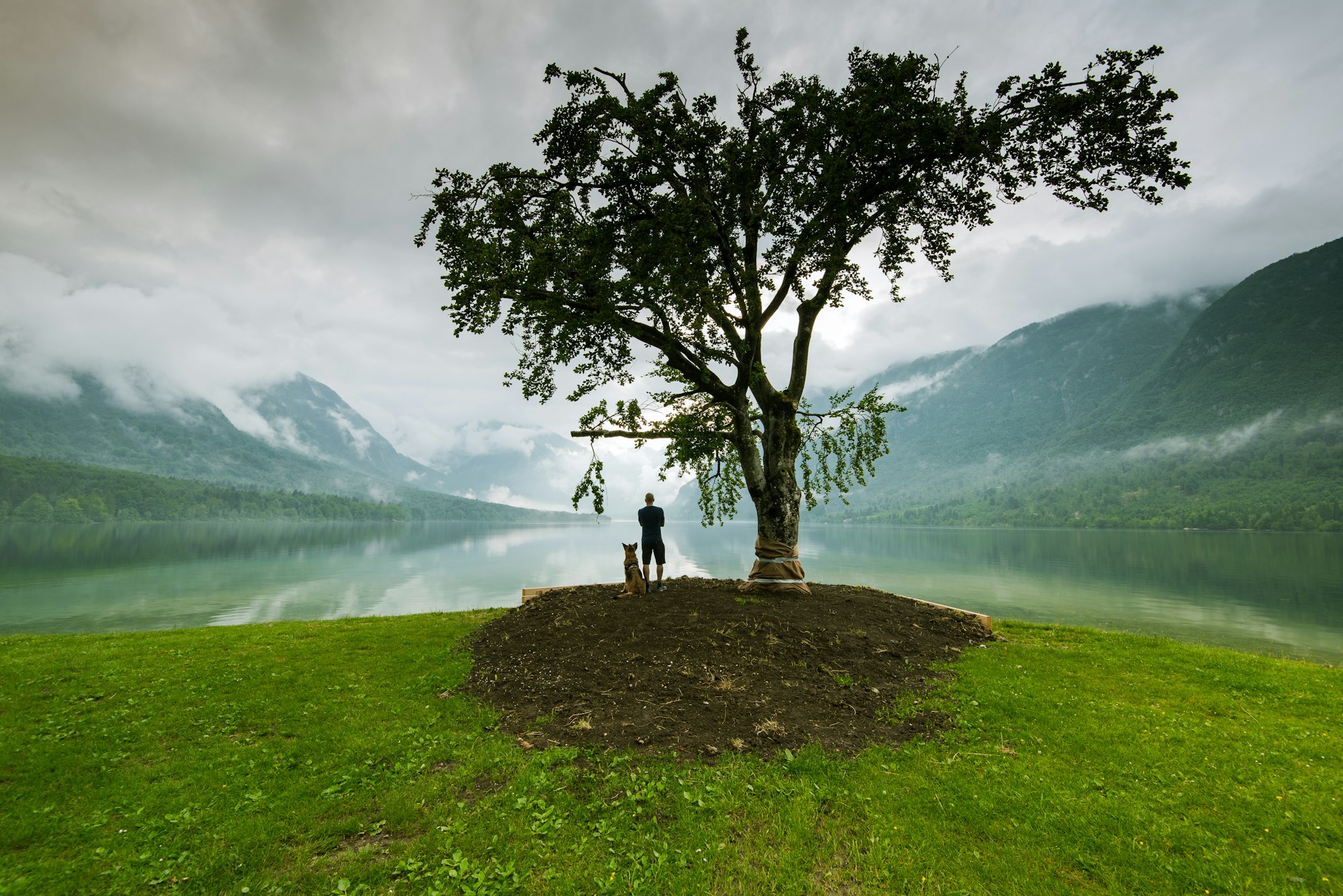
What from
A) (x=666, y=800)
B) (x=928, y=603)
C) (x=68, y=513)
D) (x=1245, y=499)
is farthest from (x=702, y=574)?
(x=68, y=513)

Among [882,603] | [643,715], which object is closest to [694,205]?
[643,715]

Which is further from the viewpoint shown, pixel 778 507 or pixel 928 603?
pixel 928 603

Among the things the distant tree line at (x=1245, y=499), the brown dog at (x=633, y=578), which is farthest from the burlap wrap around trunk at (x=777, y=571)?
the distant tree line at (x=1245, y=499)

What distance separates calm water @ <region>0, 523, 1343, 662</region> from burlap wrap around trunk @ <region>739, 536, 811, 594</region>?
7.03ft

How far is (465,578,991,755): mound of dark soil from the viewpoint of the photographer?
24.8 feet

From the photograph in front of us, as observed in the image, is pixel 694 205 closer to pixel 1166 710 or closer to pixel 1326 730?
pixel 1166 710

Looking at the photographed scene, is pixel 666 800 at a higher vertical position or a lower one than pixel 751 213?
lower

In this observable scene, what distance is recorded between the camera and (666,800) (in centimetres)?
603

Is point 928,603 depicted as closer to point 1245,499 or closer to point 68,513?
point 1245,499

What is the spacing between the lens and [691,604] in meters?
11.9

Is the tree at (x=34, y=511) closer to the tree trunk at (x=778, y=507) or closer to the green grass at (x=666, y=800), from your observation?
the green grass at (x=666, y=800)

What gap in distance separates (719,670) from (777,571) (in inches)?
162

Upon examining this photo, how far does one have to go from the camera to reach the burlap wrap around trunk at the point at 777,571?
12602 mm

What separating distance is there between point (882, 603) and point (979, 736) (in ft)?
Result: 19.3
